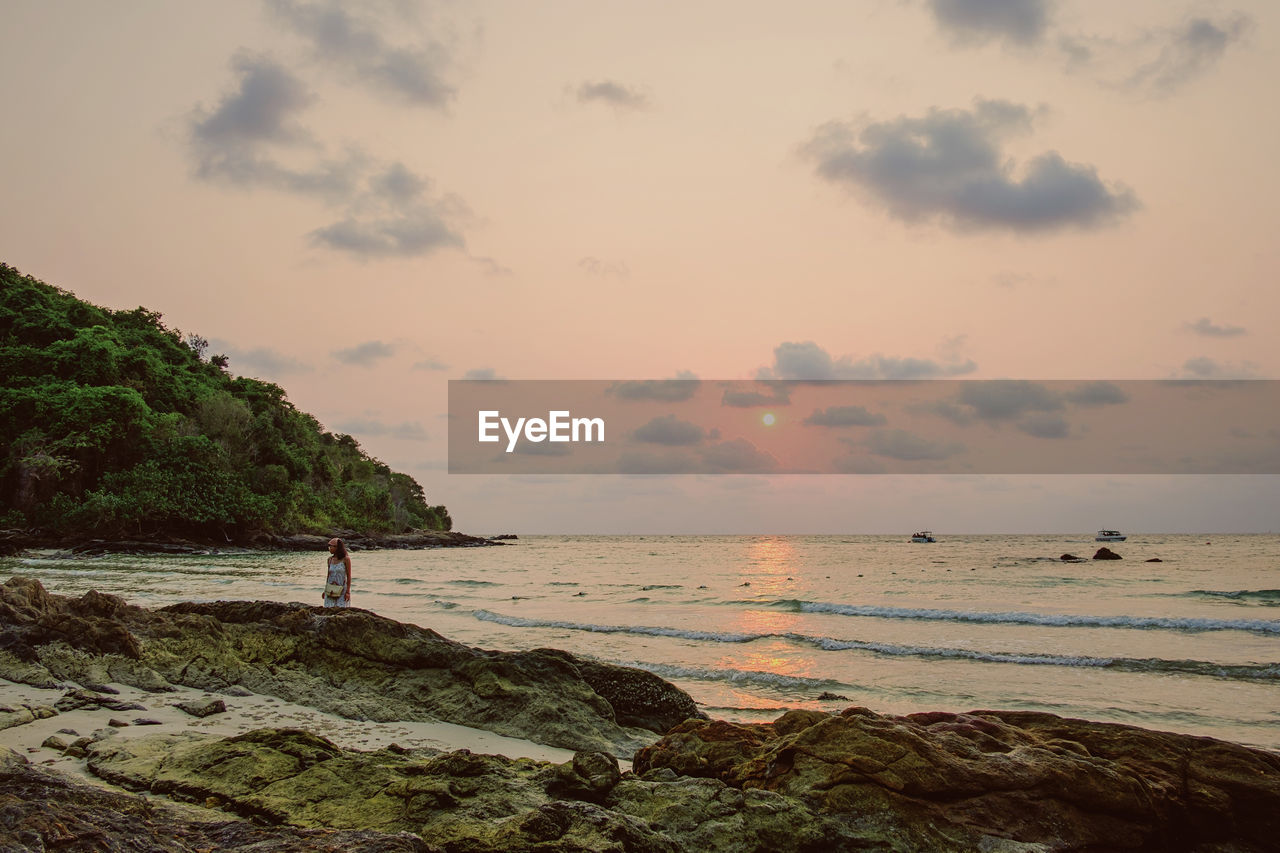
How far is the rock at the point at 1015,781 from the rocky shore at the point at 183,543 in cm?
4364

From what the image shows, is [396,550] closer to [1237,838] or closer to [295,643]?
[295,643]

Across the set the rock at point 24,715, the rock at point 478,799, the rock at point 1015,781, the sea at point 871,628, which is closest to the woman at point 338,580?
the sea at point 871,628

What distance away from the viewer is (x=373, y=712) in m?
7.42

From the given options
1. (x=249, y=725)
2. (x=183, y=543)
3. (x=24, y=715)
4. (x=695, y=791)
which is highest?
(x=695, y=791)

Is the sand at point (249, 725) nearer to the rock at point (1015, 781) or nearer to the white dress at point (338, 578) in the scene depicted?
the rock at point (1015, 781)

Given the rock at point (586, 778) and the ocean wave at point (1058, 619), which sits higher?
the rock at point (586, 778)

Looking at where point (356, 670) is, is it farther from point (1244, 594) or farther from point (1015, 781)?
point (1244, 594)

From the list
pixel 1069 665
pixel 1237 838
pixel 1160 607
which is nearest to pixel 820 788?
pixel 1237 838

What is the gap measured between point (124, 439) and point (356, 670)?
51.4 meters

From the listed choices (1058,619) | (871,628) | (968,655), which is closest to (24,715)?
(968,655)

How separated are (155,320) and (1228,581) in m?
85.3

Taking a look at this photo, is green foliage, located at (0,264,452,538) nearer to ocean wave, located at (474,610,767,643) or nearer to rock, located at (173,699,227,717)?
ocean wave, located at (474,610,767,643)

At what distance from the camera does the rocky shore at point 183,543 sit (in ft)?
129

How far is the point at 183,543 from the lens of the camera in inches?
1816
